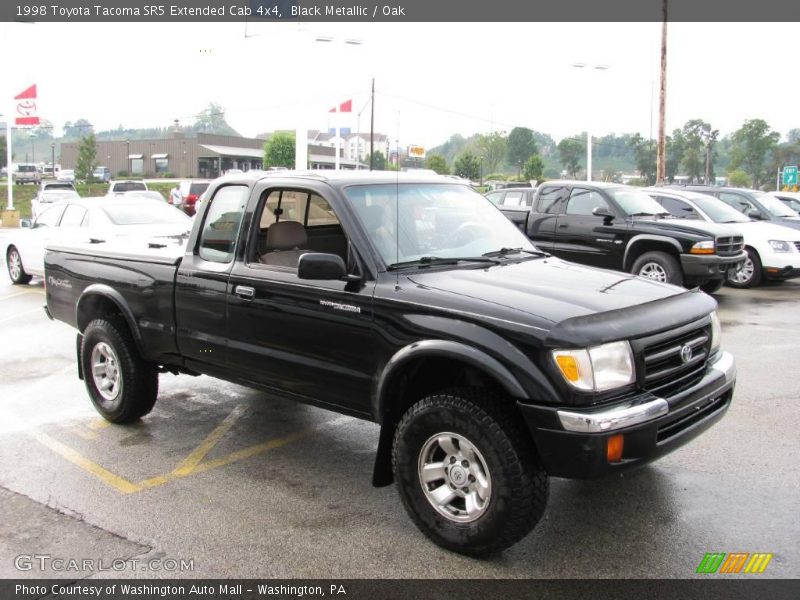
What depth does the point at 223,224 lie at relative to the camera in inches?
203

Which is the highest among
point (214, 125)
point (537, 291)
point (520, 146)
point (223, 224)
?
point (214, 125)

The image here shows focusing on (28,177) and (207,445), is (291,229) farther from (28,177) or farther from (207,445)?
(28,177)

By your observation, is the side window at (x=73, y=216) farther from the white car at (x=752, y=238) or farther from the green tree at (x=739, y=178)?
the green tree at (x=739, y=178)

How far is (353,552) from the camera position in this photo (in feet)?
12.4

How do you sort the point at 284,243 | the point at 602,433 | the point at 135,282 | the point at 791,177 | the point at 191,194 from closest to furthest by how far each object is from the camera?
the point at 602,433 → the point at 284,243 → the point at 135,282 → the point at 191,194 → the point at 791,177

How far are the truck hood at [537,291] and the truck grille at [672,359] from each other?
178 mm

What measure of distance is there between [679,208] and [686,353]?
10.7 m

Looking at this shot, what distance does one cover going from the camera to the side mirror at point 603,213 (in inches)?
457

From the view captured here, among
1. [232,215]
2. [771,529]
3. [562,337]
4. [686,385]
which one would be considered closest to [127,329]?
[232,215]

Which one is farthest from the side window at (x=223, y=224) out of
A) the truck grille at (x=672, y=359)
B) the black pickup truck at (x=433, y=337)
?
the truck grille at (x=672, y=359)

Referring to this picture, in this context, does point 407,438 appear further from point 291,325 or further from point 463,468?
point 291,325

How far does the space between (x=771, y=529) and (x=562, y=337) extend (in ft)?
5.75

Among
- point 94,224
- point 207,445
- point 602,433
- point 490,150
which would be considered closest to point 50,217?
point 94,224

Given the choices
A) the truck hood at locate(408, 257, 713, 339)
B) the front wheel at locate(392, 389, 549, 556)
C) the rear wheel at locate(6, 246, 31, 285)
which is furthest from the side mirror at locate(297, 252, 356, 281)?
the rear wheel at locate(6, 246, 31, 285)
